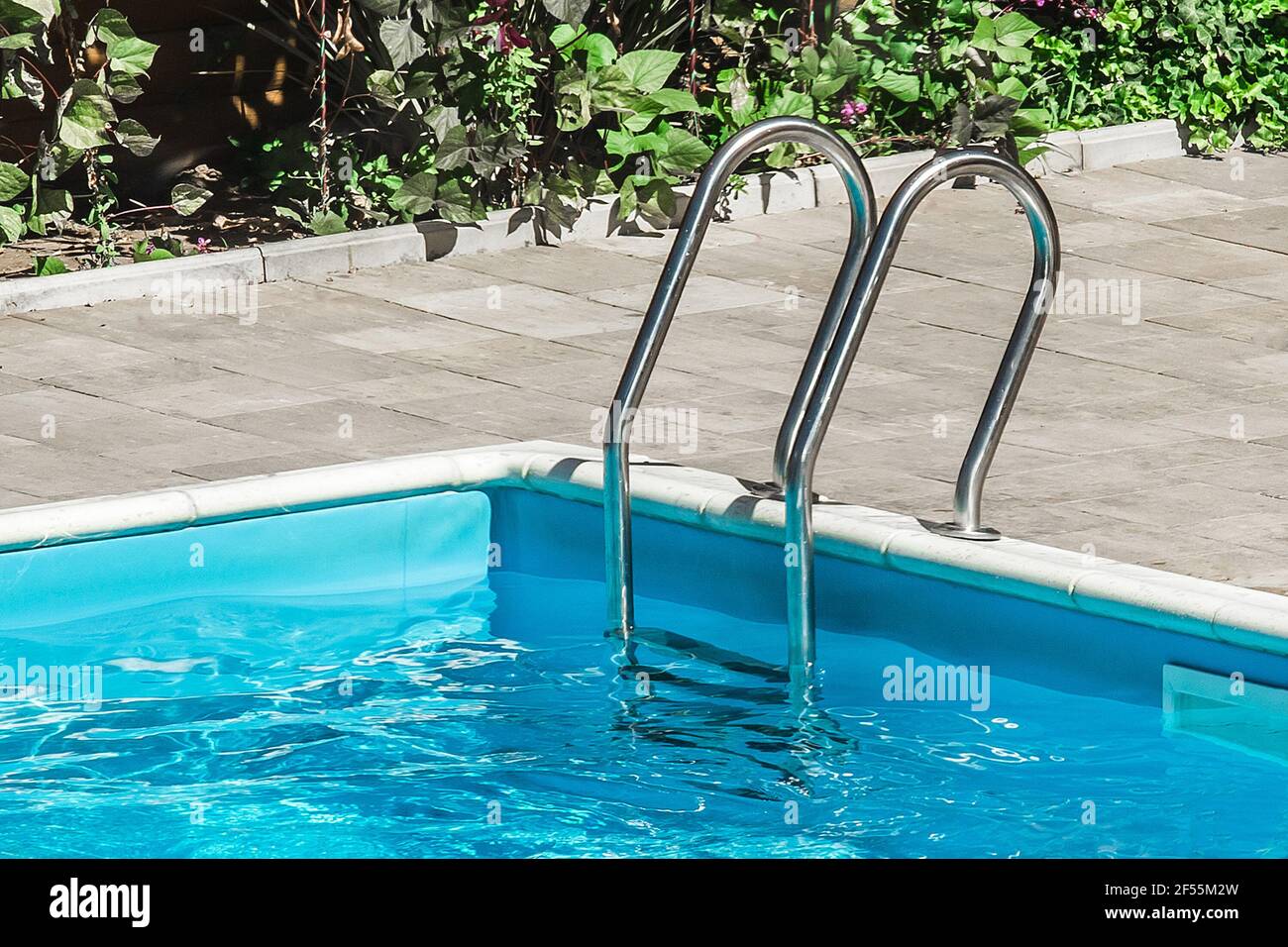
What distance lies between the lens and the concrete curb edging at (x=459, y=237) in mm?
7887

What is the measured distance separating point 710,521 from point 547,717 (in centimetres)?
67

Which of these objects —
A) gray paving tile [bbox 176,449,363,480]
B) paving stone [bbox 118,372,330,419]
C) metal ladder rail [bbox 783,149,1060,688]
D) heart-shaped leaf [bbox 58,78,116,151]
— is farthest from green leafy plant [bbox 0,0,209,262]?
metal ladder rail [bbox 783,149,1060,688]

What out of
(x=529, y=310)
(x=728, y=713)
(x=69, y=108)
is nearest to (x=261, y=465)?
(x=728, y=713)

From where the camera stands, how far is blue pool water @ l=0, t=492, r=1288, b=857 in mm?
4809

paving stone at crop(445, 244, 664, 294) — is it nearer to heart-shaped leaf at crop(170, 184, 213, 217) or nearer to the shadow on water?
heart-shaped leaf at crop(170, 184, 213, 217)

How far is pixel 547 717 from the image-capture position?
5.42m

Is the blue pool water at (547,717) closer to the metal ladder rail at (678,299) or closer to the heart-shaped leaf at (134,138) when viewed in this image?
the metal ladder rail at (678,299)

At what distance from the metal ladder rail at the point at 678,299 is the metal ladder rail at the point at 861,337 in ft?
0.49

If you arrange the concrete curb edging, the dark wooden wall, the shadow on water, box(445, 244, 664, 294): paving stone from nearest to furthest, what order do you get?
the shadow on water < the concrete curb edging < box(445, 244, 664, 294): paving stone < the dark wooden wall

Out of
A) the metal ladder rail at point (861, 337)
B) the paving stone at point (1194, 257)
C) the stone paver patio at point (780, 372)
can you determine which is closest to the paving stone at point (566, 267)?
the stone paver patio at point (780, 372)

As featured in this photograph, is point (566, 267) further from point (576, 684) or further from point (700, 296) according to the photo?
point (576, 684)

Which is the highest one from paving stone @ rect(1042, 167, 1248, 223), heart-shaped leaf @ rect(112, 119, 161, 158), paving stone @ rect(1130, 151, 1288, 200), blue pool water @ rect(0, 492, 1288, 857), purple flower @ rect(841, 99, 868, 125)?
purple flower @ rect(841, 99, 868, 125)

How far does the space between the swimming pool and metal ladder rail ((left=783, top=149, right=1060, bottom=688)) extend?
12 cm
